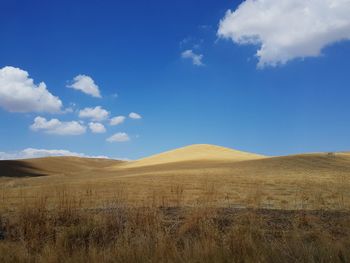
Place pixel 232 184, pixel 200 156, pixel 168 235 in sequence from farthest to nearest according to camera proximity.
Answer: pixel 200 156 < pixel 232 184 < pixel 168 235

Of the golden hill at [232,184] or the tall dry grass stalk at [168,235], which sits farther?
the golden hill at [232,184]

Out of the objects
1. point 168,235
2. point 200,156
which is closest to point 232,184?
point 168,235

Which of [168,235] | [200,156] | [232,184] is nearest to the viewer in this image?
[168,235]

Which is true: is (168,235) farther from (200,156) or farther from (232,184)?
(200,156)

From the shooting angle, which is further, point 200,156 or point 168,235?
point 200,156

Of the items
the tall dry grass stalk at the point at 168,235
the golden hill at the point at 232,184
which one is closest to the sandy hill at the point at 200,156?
the golden hill at the point at 232,184

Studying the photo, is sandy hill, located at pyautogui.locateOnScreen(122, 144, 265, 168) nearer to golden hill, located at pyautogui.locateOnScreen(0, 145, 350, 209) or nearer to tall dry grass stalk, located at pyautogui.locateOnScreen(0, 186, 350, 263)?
golden hill, located at pyautogui.locateOnScreen(0, 145, 350, 209)

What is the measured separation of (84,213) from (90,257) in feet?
12.1

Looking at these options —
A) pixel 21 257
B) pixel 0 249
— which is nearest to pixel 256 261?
pixel 21 257

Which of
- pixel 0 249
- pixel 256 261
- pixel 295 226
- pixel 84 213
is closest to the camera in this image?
pixel 256 261

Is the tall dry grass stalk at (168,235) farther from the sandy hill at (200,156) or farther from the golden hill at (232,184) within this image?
the sandy hill at (200,156)

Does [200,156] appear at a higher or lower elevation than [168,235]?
higher

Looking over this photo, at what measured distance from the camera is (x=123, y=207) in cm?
1162

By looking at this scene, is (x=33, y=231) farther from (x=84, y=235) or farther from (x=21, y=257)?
(x=21, y=257)
